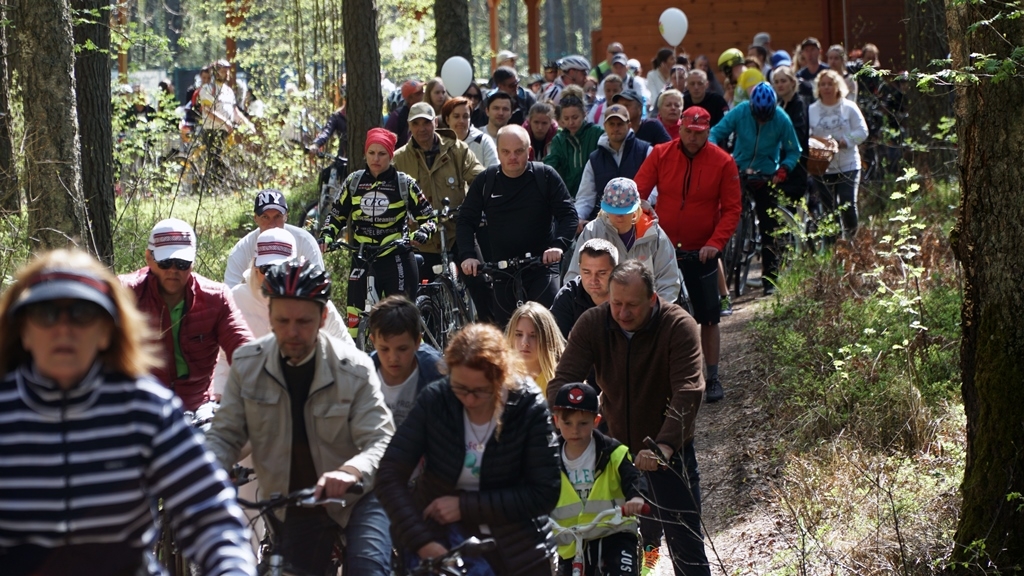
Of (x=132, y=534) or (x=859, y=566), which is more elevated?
(x=132, y=534)

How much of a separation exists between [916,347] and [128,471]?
286 inches

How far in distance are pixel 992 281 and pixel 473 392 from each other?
2.50 m

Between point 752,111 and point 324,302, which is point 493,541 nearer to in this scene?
point 324,302

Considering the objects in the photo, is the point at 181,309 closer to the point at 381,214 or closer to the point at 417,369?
the point at 417,369

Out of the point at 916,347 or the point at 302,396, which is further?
the point at 916,347

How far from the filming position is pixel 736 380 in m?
10.8

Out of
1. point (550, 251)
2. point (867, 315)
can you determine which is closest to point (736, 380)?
point (867, 315)

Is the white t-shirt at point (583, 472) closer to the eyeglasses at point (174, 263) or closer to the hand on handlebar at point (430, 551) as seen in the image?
the hand on handlebar at point (430, 551)

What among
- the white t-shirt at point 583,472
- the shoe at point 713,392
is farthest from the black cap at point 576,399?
A: the shoe at point 713,392

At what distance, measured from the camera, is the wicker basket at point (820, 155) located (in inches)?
551

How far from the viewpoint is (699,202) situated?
10289 mm

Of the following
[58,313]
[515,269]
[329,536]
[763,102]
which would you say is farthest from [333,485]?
[763,102]

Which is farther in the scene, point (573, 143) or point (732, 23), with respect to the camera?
point (732, 23)

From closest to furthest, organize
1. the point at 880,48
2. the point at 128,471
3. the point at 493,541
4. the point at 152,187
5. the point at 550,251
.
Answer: the point at 128,471 < the point at 493,541 < the point at 550,251 < the point at 152,187 < the point at 880,48
